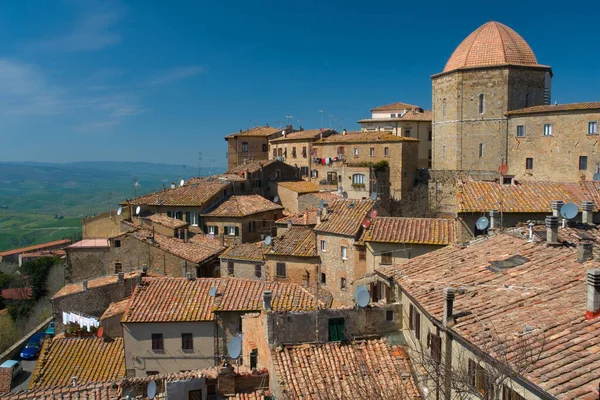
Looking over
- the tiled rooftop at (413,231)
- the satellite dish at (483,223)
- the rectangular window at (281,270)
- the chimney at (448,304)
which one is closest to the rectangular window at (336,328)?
the chimney at (448,304)

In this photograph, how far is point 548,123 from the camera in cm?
4328

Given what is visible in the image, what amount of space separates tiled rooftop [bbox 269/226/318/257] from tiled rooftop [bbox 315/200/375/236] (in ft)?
4.68

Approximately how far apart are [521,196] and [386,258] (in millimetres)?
6623

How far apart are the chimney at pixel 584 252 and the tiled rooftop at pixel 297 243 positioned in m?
17.8

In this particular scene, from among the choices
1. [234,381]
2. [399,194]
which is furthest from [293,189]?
[234,381]

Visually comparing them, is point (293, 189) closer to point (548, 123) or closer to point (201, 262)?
point (201, 262)

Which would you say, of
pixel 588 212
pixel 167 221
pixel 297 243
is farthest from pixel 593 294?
pixel 167 221

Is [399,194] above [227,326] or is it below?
above

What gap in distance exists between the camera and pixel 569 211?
17.2 meters

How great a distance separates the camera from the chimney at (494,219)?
1986 cm

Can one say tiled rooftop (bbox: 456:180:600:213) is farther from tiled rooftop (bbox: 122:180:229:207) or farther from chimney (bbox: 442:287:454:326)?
tiled rooftop (bbox: 122:180:229:207)

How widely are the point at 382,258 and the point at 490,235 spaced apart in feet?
23.8

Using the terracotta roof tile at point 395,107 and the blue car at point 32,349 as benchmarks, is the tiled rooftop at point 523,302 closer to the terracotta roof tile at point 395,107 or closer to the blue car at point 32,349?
the blue car at point 32,349

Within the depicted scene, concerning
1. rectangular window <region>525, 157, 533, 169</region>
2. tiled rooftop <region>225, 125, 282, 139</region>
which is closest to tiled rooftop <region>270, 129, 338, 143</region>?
tiled rooftop <region>225, 125, 282, 139</region>
